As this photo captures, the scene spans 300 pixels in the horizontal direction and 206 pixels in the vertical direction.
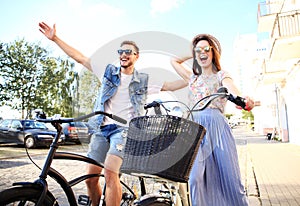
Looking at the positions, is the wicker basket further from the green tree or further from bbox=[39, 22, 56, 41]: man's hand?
the green tree

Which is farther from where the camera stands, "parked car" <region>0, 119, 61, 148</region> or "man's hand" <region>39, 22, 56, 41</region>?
"man's hand" <region>39, 22, 56, 41</region>

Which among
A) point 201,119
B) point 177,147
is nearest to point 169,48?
point 201,119

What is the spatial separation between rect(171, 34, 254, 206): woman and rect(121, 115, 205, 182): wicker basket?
2.20ft

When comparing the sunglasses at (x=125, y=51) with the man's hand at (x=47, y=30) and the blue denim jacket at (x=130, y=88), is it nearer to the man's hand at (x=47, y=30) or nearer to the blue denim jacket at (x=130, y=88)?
the blue denim jacket at (x=130, y=88)

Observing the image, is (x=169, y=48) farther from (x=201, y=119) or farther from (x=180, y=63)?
(x=201, y=119)

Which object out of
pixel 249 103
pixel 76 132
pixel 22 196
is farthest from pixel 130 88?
pixel 22 196

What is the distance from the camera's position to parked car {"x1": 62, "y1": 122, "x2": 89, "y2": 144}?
214 centimetres

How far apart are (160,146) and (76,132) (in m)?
0.79

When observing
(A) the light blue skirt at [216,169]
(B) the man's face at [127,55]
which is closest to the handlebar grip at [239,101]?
(A) the light blue skirt at [216,169]

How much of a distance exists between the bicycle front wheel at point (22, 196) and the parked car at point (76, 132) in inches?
17.4

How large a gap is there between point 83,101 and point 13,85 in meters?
19.8

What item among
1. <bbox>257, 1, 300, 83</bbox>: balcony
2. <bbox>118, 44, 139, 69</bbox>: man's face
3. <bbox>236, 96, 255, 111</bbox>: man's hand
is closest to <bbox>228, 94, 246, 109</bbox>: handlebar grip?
<bbox>236, 96, 255, 111</bbox>: man's hand

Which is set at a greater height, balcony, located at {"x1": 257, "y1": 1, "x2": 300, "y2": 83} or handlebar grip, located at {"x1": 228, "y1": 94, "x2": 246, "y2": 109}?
balcony, located at {"x1": 257, "y1": 1, "x2": 300, "y2": 83}

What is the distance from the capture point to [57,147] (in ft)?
6.52
